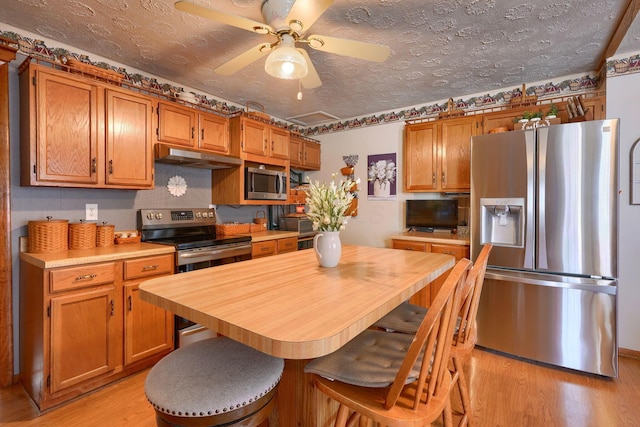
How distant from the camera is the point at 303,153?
4.30m

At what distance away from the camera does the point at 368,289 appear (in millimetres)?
1210

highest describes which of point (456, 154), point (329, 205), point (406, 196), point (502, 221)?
point (456, 154)

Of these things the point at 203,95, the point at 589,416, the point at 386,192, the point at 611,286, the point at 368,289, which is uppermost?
the point at 203,95

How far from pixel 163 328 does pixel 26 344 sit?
32.3 inches

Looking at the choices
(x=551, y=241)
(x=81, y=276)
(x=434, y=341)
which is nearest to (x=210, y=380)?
(x=434, y=341)

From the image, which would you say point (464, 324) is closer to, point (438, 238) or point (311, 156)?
point (438, 238)


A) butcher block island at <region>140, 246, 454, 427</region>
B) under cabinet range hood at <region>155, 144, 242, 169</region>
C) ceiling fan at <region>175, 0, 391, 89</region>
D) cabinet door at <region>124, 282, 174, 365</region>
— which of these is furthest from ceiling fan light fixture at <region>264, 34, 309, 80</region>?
cabinet door at <region>124, 282, 174, 365</region>

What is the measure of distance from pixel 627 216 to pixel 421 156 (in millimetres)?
1805

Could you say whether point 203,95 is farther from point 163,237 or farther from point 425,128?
point 425,128

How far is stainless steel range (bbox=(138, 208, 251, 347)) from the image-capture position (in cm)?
249

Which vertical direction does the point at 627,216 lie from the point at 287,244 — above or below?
above

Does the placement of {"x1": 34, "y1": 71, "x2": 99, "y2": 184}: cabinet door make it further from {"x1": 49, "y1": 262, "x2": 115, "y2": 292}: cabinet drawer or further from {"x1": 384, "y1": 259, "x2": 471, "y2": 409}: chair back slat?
{"x1": 384, "y1": 259, "x2": 471, "y2": 409}: chair back slat

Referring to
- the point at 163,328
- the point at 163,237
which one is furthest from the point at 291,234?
the point at 163,328

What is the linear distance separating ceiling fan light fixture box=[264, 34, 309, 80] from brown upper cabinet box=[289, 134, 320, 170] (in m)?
2.24
